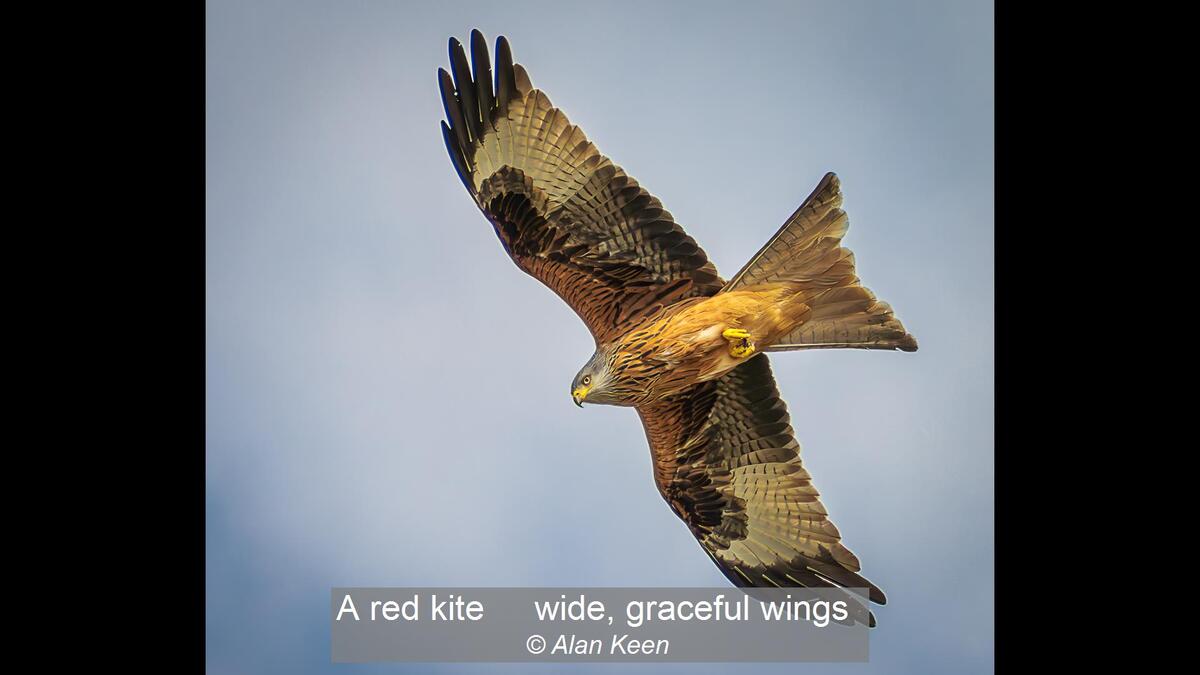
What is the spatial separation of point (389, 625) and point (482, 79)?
1650 millimetres

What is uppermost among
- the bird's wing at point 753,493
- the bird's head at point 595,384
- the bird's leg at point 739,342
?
the bird's leg at point 739,342

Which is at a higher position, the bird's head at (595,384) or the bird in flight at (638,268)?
the bird in flight at (638,268)

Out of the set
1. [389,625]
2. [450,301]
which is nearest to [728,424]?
[450,301]

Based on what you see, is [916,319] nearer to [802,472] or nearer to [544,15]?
[802,472]

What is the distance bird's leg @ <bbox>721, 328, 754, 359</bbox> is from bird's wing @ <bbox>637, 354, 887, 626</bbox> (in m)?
0.12

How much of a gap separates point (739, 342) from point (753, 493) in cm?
49

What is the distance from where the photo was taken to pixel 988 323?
4.16 metres

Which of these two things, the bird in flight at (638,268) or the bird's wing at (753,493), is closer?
the bird in flight at (638,268)

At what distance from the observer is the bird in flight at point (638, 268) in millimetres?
3887
